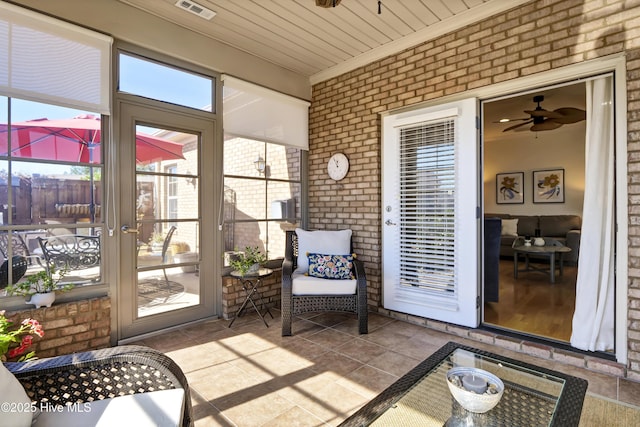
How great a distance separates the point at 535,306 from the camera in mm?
3686

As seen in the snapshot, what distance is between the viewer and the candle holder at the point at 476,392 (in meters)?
1.29

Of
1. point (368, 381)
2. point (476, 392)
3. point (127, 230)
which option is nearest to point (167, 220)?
point (127, 230)

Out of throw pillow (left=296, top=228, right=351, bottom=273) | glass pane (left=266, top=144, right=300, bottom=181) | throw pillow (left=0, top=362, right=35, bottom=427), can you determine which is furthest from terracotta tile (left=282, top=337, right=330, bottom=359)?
glass pane (left=266, top=144, right=300, bottom=181)

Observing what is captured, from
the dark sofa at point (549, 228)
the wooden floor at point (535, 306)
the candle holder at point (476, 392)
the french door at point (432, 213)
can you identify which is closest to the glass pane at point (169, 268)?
the french door at point (432, 213)

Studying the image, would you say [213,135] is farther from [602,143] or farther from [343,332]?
[602,143]

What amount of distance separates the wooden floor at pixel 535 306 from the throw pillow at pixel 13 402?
3.28 meters

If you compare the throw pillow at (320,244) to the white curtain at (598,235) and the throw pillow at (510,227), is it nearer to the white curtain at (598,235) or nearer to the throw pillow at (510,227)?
the white curtain at (598,235)

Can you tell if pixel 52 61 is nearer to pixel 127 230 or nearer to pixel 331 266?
pixel 127 230

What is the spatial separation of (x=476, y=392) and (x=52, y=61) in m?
3.40

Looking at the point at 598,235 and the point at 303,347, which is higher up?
the point at 598,235

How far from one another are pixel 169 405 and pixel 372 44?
11.8 ft

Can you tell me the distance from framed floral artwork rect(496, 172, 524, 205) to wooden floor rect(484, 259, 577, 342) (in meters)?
2.25

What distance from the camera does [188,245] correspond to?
3.32m

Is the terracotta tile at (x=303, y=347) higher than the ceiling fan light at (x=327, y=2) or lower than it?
lower
